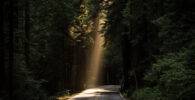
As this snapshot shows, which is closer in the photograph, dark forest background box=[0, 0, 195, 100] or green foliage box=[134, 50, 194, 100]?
green foliage box=[134, 50, 194, 100]

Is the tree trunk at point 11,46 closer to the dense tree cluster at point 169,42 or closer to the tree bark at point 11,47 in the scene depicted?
the tree bark at point 11,47

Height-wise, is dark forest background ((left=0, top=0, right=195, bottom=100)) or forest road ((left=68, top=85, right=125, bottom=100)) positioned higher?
dark forest background ((left=0, top=0, right=195, bottom=100))

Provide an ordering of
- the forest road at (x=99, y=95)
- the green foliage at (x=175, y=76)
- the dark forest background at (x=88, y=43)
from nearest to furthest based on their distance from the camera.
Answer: the green foliage at (x=175, y=76) → the dark forest background at (x=88, y=43) → the forest road at (x=99, y=95)

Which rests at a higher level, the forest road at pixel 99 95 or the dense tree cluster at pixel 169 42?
the dense tree cluster at pixel 169 42

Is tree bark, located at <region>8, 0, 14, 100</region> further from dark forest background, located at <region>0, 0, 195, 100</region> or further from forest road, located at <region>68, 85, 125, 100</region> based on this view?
forest road, located at <region>68, 85, 125, 100</region>

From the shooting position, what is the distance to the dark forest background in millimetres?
21438

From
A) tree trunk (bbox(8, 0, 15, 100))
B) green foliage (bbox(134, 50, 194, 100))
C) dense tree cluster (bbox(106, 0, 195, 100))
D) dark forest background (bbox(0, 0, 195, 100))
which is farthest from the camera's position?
tree trunk (bbox(8, 0, 15, 100))

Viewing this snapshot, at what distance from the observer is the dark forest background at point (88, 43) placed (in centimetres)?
2144

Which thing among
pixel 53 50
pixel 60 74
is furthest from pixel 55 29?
pixel 60 74

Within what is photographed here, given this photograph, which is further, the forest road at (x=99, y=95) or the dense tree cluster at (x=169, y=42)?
the forest road at (x=99, y=95)

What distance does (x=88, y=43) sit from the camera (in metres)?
66.6

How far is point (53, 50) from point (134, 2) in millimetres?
22363

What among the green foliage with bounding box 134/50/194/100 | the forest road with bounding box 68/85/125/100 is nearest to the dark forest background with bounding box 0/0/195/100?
the green foliage with bounding box 134/50/194/100

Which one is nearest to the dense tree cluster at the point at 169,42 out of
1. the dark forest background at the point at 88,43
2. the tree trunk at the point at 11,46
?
the dark forest background at the point at 88,43
